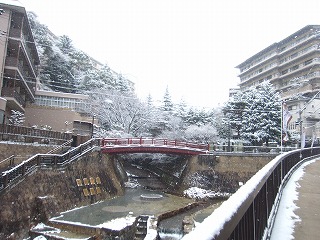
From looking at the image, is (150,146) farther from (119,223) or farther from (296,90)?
(296,90)

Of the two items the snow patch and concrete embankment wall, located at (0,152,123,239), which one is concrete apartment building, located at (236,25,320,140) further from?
the snow patch

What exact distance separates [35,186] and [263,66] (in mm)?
66269

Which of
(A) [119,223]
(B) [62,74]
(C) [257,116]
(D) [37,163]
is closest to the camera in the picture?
(A) [119,223]

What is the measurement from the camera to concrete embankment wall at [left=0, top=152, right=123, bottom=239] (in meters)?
15.1

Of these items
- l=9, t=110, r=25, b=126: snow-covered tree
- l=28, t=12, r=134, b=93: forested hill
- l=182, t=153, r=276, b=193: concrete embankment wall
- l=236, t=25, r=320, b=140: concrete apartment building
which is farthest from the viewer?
l=28, t=12, r=134, b=93: forested hill

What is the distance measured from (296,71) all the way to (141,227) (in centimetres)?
5421

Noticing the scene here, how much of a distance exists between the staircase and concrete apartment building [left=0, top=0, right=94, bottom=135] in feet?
43.6

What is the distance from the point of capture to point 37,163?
18.1 metres

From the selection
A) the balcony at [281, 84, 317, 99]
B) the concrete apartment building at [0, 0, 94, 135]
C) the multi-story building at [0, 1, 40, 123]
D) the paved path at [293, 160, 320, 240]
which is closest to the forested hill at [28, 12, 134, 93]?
the concrete apartment building at [0, 0, 94, 135]

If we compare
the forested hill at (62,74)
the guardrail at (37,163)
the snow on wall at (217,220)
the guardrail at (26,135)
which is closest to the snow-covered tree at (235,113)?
the forested hill at (62,74)

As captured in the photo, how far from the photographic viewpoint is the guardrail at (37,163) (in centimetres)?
1526

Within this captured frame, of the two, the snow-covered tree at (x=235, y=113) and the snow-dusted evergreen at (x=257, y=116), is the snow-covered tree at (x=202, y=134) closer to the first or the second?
the snow-dusted evergreen at (x=257, y=116)

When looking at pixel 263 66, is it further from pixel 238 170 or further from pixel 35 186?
pixel 35 186

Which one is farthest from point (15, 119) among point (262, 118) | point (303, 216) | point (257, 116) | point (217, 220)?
point (217, 220)
